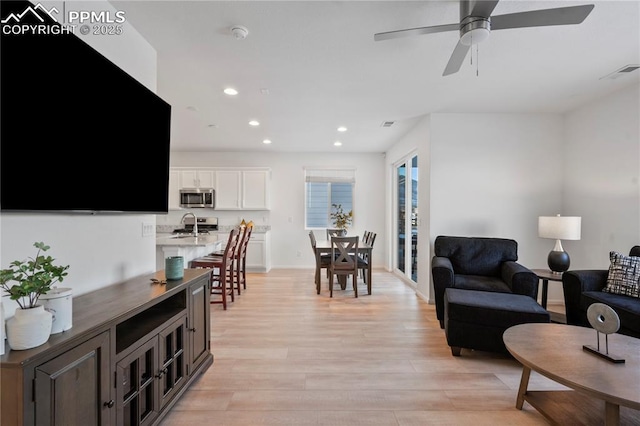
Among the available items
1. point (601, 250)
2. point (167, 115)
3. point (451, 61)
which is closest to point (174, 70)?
point (167, 115)

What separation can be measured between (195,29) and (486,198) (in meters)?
3.96

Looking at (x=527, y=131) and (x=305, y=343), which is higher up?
(x=527, y=131)

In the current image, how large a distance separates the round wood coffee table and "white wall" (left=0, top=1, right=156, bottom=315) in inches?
99.8

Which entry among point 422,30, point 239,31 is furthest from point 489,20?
point 239,31

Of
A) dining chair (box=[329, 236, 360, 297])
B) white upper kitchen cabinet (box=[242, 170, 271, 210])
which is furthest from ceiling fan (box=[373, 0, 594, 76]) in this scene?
white upper kitchen cabinet (box=[242, 170, 271, 210])

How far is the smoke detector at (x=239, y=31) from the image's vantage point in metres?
2.17

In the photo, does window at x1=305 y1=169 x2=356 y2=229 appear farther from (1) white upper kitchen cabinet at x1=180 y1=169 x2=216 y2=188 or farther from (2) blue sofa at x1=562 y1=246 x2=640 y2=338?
(2) blue sofa at x1=562 y1=246 x2=640 y2=338

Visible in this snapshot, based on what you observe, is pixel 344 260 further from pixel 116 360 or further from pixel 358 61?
pixel 116 360

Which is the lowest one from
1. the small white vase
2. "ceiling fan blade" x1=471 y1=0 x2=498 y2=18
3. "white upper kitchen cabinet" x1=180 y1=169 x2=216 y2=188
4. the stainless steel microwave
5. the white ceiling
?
the small white vase

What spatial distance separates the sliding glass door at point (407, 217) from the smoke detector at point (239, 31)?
3.62 metres

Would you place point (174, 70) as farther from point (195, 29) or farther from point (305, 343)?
point (305, 343)

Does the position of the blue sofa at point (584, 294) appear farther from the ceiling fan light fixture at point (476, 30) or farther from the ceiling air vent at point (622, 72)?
the ceiling fan light fixture at point (476, 30)

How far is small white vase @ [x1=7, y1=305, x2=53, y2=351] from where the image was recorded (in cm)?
103

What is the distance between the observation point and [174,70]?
2861 mm
